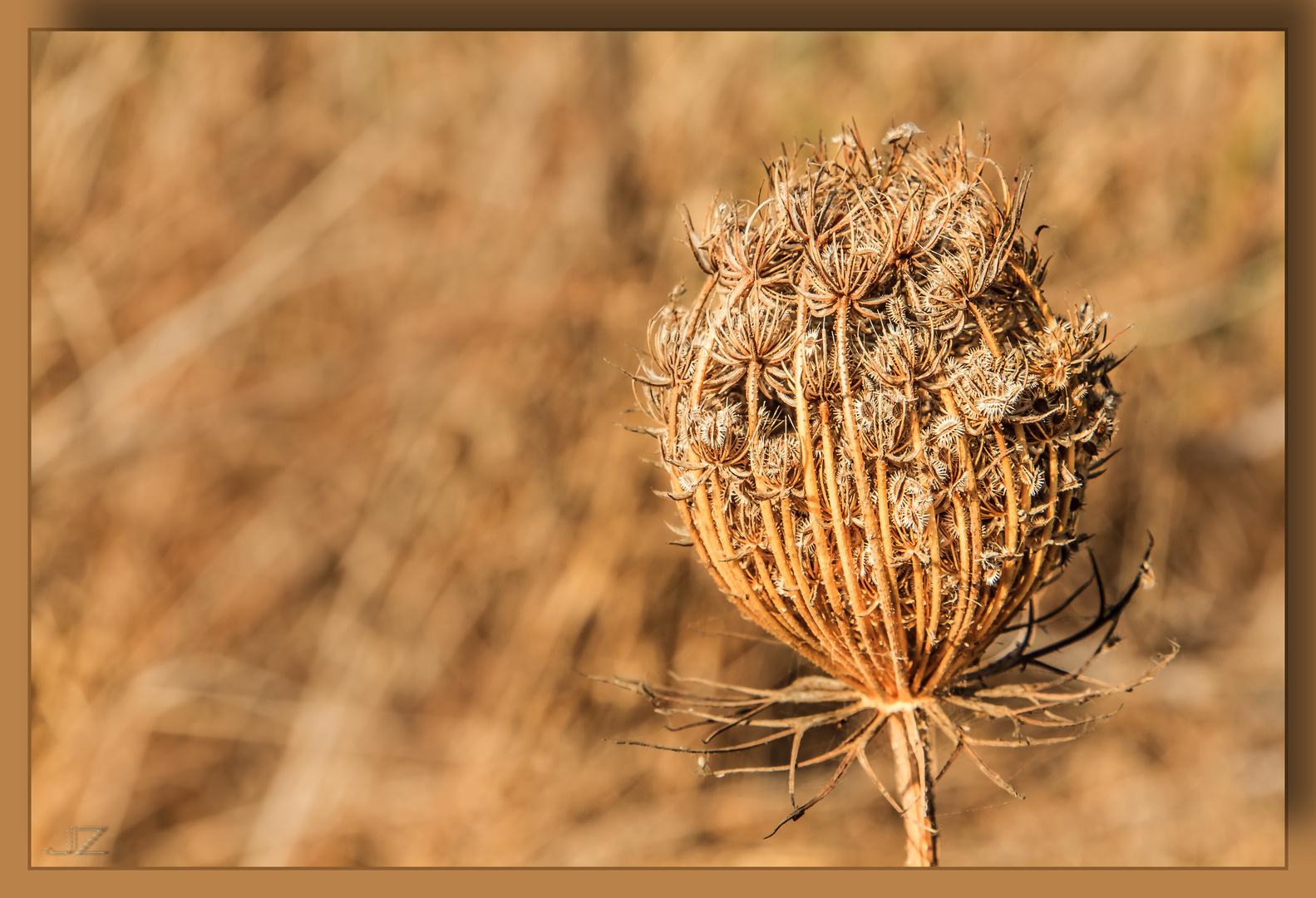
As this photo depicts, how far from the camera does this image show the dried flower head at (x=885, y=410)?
1494 mm

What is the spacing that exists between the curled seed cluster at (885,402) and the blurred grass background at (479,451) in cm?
324

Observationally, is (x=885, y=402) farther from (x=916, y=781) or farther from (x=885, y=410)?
(x=916, y=781)

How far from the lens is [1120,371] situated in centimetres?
466

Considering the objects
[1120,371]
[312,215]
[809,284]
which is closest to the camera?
[809,284]

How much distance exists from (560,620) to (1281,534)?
13.9 ft

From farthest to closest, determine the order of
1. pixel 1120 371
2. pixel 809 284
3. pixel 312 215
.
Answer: pixel 312 215, pixel 1120 371, pixel 809 284

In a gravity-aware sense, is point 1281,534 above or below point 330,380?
below

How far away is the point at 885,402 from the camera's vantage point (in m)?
1.48

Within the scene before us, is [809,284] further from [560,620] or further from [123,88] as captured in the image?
[123,88]

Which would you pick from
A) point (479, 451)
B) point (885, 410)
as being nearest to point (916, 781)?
point (885, 410)

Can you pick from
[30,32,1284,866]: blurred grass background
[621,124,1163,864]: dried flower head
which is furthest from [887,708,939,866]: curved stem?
[30,32,1284,866]: blurred grass background

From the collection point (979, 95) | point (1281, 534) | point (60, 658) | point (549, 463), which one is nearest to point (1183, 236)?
point (979, 95)

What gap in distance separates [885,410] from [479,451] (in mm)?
3851

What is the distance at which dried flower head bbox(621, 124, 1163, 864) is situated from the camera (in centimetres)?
149
